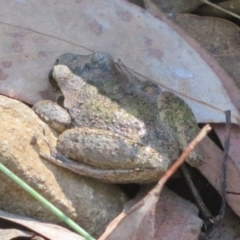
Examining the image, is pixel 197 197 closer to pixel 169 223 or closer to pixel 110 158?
pixel 169 223

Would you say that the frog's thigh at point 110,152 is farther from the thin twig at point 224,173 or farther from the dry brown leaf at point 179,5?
the dry brown leaf at point 179,5

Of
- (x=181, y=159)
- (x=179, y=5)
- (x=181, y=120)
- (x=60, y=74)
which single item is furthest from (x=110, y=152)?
(x=179, y=5)

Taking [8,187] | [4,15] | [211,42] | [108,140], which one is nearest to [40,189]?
[8,187]

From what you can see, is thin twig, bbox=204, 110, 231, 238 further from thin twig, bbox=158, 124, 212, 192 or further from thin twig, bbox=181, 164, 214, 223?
thin twig, bbox=158, 124, 212, 192

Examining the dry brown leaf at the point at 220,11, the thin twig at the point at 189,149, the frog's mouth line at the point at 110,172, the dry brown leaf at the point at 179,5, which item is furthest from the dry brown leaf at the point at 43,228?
the dry brown leaf at the point at 220,11

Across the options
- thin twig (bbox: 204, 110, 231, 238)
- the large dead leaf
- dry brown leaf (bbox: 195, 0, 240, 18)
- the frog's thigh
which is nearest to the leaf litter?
the large dead leaf
